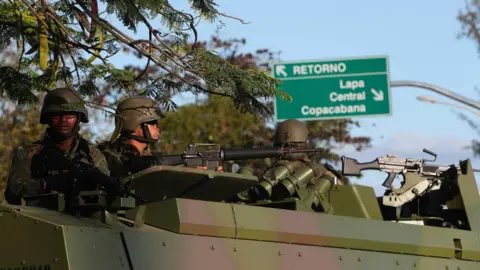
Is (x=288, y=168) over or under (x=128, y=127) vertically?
under

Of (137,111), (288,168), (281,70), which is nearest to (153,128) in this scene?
(137,111)

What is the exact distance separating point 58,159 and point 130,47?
1.64m

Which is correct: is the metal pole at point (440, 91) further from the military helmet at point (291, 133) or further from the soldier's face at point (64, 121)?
the soldier's face at point (64, 121)

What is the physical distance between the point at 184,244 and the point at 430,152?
4708 mm

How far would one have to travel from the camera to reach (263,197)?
11.0 metres

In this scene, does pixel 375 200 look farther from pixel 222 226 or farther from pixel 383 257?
pixel 222 226

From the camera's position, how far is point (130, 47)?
9.93 m

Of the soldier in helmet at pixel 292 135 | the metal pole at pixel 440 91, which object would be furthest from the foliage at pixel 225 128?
the soldier in helmet at pixel 292 135

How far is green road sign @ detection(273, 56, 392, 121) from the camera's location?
2222 centimetres

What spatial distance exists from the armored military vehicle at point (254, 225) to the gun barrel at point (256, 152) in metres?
0.30

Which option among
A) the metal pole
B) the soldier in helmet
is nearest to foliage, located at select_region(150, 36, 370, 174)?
the metal pole

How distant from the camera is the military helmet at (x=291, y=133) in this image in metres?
12.5

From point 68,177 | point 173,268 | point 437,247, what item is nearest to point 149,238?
point 173,268

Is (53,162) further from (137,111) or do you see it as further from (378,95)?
(378,95)
